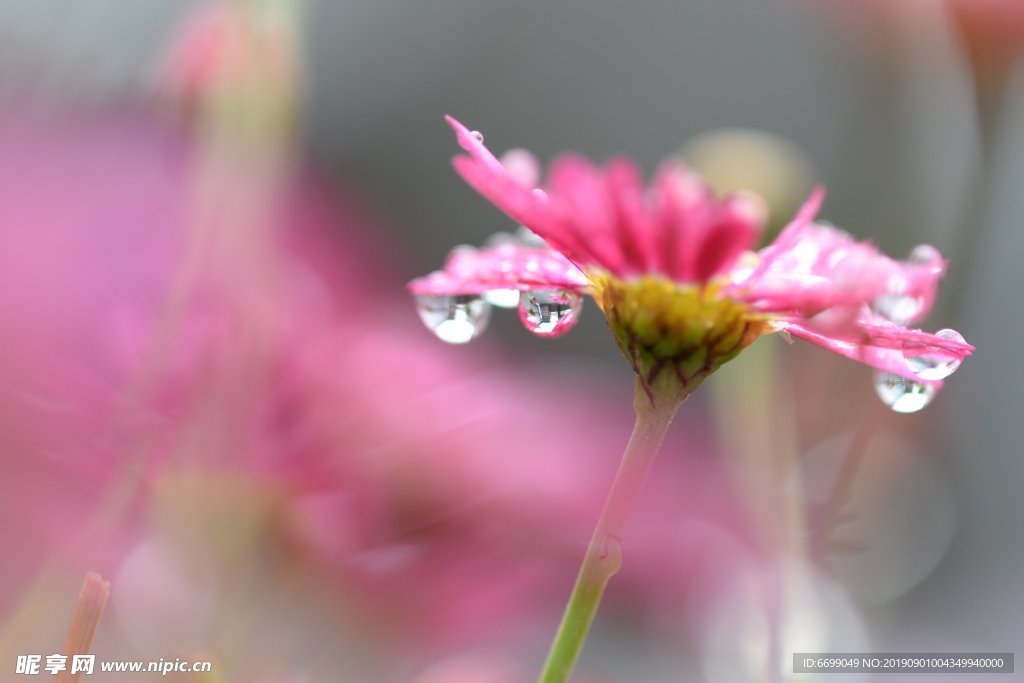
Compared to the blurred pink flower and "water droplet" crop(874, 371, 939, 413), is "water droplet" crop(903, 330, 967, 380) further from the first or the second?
the blurred pink flower

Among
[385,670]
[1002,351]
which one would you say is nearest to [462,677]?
[385,670]

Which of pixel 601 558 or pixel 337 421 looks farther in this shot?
pixel 337 421

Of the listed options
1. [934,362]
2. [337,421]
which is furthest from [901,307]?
[337,421]

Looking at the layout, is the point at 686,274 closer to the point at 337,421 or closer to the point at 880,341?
the point at 880,341

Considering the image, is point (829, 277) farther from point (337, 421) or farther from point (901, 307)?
point (337, 421)

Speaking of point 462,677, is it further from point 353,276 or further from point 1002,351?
point 1002,351

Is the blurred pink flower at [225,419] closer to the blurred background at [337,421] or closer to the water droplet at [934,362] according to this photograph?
the blurred background at [337,421]

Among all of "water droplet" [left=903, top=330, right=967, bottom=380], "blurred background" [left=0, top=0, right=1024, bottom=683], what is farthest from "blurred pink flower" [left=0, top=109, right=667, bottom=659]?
"water droplet" [left=903, top=330, right=967, bottom=380]

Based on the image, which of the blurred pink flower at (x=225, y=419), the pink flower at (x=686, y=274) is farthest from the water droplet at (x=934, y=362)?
the blurred pink flower at (x=225, y=419)
